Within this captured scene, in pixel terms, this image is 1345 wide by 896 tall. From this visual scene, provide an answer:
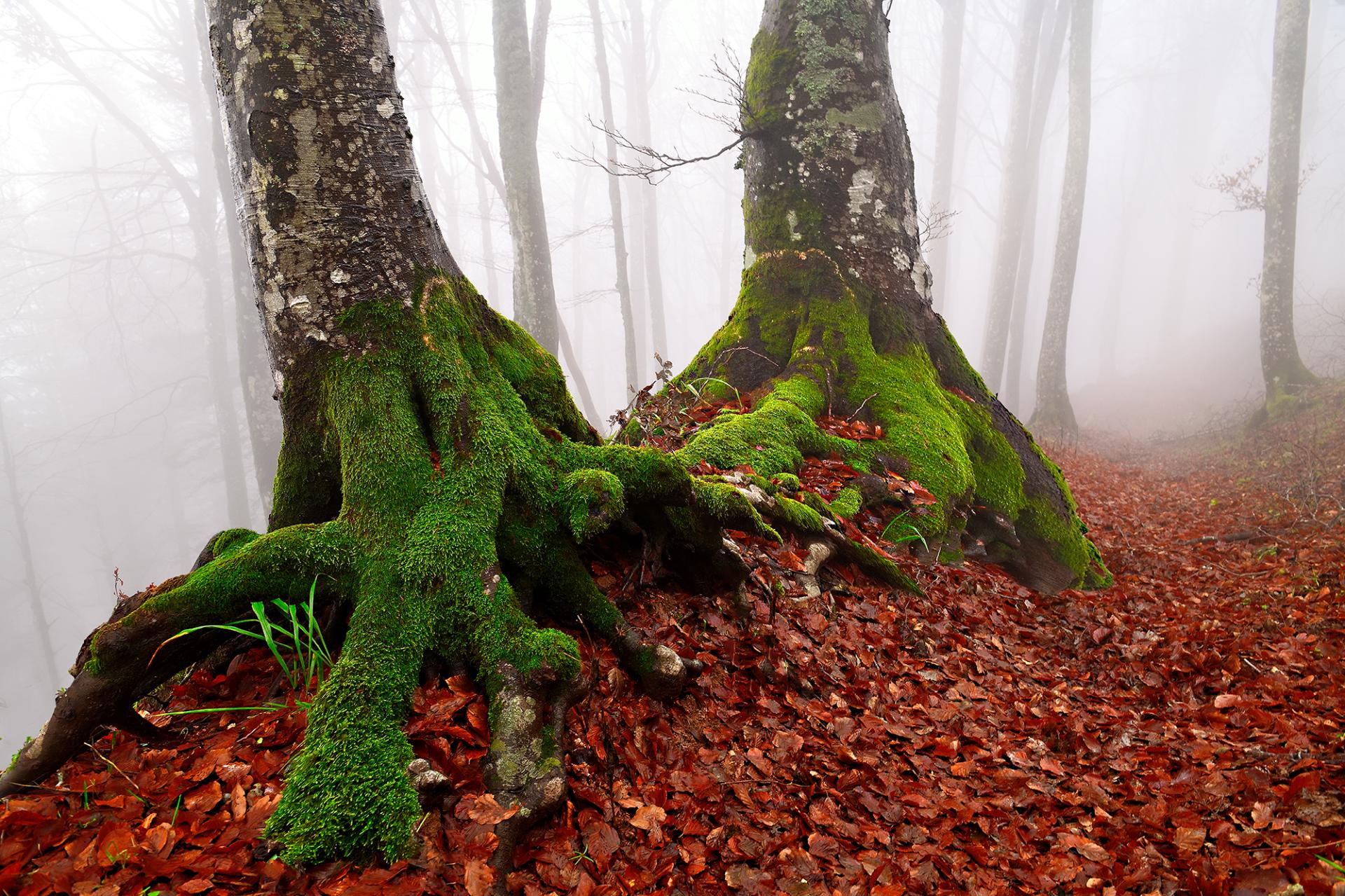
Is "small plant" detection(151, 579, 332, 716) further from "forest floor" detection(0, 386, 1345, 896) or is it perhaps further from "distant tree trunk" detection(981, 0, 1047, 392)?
"distant tree trunk" detection(981, 0, 1047, 392)

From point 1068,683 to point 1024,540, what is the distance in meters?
1.85

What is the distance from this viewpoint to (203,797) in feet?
6.15

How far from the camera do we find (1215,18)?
33.2m

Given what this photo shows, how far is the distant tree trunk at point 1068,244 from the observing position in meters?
14.5

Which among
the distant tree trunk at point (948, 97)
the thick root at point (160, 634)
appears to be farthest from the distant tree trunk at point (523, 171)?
the distant tree trunk at point (948, 97)

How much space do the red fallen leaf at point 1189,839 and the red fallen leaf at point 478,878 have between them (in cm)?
221

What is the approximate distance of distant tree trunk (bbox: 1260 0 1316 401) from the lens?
11273 mm

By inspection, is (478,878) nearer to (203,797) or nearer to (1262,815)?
(203,797)

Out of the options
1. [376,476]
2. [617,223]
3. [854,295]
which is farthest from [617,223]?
[376,476]

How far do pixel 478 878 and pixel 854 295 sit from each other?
16.2ft

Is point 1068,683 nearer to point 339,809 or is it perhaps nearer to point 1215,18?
point 339,809

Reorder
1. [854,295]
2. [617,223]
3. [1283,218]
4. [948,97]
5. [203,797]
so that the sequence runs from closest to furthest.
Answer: [203,797], [854,295], [1283,218], [617,223], [948,97]

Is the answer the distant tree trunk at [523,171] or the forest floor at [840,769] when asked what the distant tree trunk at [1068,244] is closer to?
the distant tree trunk at [523,171]

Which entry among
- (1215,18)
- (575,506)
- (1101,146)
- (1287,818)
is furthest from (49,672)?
(1101,146)
